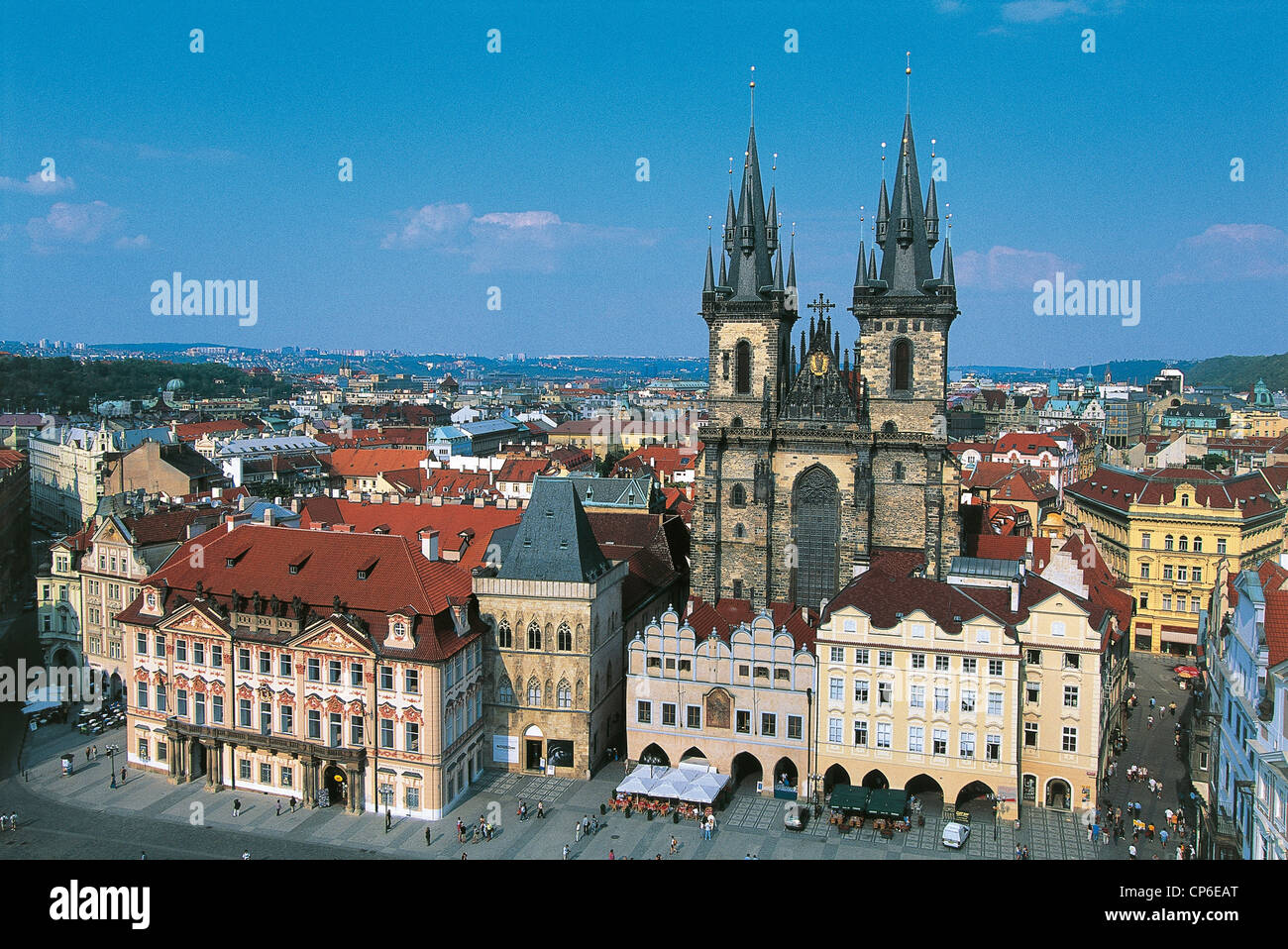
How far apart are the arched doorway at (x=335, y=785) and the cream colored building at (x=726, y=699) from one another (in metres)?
14.8

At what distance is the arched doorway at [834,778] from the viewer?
5397 cm

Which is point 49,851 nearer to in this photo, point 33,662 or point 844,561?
point 33,662

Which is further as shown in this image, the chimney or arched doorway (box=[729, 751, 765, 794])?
the chimney

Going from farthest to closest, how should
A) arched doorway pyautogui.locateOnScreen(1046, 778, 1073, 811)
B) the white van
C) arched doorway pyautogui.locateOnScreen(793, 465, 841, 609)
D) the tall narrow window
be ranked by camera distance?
the tall narrow window, arched doorway pyautogui.locateOnScreen(793, 465, 841, 609), arched doorway pyautogui.locateOnScreen(1046, 778, 1073, 811), the white van

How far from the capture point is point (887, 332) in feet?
224

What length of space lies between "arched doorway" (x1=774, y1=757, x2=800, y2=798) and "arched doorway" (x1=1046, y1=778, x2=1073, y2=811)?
1251 centimetres

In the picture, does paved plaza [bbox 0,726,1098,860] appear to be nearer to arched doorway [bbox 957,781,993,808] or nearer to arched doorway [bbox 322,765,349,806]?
arched doorway [bbox 322,765,349,806]

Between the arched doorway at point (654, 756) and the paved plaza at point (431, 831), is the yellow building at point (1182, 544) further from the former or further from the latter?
the arched doorway at point (654, 756)

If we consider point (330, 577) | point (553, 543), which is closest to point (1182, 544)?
point (553, 543)

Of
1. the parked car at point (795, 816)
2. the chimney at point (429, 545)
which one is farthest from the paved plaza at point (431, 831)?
the chimney at point (429, 545)

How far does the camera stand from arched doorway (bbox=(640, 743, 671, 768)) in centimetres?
5628

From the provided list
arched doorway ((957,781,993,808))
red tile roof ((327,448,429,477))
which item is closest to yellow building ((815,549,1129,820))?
arched doorway ((957,781,993,808))

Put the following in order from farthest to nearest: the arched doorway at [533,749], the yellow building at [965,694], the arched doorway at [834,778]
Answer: the arched doorway at [533,749]
the arched doorway at [834,778]
the yellow building at [965,694]

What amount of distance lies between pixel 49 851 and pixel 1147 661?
72.8 m
